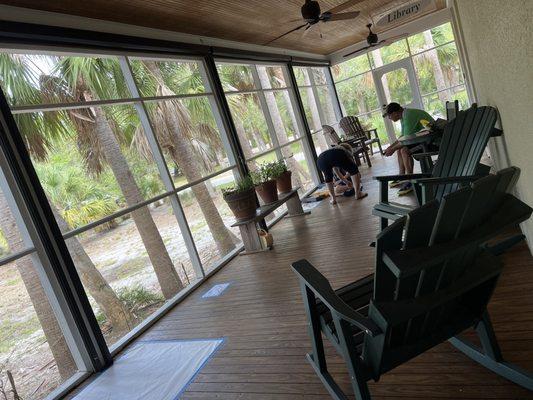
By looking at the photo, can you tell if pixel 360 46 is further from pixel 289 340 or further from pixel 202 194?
pixel 289 340

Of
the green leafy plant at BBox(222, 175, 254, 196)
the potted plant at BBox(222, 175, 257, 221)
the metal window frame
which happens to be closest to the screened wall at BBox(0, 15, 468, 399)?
the metal window frame

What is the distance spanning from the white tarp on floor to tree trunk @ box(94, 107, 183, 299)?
13.1 ft

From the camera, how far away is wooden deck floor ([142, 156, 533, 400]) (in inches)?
72.1

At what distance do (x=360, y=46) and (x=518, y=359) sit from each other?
1035 cm

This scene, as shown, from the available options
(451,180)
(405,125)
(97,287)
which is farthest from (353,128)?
(451,180)

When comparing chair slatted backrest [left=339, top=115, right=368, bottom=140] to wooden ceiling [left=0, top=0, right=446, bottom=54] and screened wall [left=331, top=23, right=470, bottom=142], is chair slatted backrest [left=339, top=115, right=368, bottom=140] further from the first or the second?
wooden ceiling [left=0, top=0, right=446, bottom=54]

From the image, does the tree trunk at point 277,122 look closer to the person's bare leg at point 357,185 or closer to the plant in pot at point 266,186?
the person's bare leg at point 357,185

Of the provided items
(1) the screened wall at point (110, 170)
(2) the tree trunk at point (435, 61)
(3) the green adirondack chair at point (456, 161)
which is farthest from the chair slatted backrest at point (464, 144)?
(2) the tree trunk at point (435, 61)

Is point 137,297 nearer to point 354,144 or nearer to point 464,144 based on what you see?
point 354,144

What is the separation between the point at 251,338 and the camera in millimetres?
2771

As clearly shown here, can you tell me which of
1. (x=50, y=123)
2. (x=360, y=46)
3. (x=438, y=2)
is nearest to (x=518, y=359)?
(x=50, y=123)

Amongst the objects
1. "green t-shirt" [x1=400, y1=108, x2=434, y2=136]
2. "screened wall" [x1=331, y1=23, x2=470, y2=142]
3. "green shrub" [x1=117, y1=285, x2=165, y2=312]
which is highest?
"screened wall" [x1=331, y1=23, x2=470, y2=142]

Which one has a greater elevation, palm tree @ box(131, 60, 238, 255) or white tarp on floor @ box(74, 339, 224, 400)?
palm tree @ box(131, 60, 238, 255)

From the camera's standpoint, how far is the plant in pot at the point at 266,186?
5275mm
